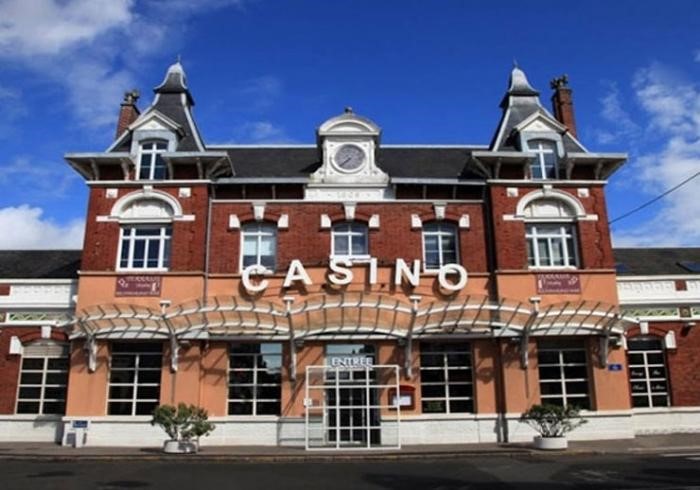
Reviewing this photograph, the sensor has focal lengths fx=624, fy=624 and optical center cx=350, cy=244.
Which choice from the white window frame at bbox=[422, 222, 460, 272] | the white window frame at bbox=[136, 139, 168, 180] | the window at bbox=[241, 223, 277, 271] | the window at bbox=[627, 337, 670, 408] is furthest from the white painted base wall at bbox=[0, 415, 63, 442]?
the window at bbox=[627, 337, 670, 408]

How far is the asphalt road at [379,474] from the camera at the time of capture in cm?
985

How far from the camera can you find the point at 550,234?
706 inches

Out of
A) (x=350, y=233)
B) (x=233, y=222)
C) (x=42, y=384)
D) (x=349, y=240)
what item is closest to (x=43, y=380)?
(x=42, y=384)

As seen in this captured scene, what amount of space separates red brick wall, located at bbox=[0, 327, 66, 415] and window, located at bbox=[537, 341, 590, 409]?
13.3m

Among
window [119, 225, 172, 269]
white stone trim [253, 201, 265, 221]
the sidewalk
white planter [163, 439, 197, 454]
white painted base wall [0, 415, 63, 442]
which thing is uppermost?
white stone trim [253, 201, 265, 221]

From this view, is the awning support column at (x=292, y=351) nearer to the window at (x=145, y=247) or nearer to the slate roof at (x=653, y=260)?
the window at (x=145, y=247)

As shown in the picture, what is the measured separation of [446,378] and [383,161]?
731 cm

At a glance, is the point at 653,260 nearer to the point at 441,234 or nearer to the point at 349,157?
the point at 441,234

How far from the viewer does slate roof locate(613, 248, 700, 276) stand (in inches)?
789

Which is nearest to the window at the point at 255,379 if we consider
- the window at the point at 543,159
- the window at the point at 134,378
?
the window at the point at 134,378

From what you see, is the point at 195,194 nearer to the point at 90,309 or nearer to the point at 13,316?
the point at 90,309

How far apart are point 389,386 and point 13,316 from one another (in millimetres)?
10791

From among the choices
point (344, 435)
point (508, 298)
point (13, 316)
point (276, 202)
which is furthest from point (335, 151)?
point (13, 316)

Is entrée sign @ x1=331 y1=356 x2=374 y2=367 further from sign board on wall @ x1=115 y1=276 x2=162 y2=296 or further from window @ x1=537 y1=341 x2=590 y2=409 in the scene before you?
sign board on wall @ x1=115 y1=276 x2=162 y2=296
